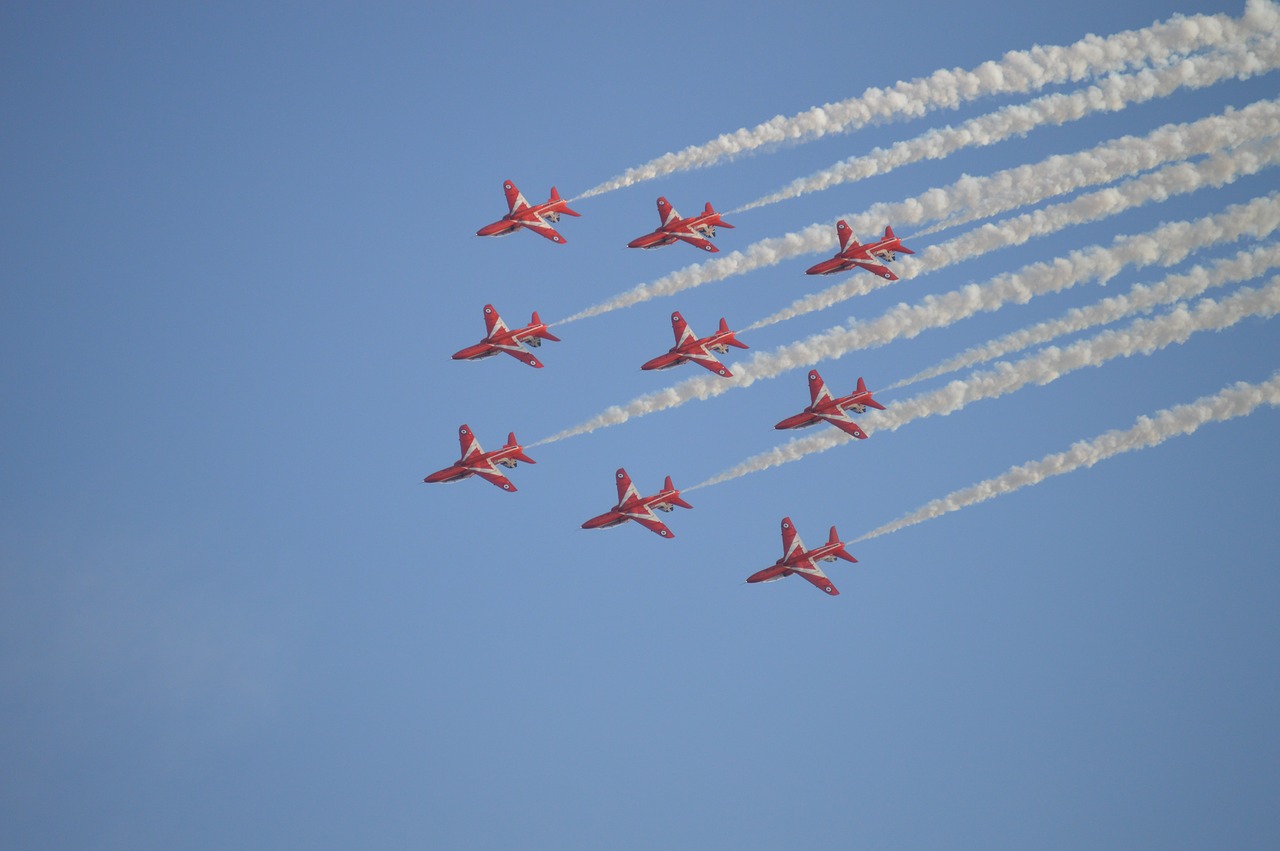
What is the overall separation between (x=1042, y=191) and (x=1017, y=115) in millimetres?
2769

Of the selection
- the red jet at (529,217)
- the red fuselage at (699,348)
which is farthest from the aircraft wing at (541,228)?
the red fuselage at (699,348)

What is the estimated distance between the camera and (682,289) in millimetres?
73188

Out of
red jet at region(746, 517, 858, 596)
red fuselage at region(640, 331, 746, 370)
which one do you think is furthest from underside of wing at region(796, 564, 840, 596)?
red fuselage at region(640, 331, 746, 370)

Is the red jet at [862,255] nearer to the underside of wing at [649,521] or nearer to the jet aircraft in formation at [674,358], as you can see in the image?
the jet aircraft in formation at [674,358]

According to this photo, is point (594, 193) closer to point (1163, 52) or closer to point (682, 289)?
point (682, 289)

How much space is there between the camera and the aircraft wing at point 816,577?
73000 mm

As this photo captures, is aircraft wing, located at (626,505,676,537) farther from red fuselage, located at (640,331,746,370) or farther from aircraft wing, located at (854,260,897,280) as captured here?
aircraft wing, located at (854,260,897,280)

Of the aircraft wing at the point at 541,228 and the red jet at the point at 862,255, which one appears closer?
the red jet at the point at 862,255

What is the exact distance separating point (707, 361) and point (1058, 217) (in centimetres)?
1317

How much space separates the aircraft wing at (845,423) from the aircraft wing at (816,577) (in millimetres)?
4903

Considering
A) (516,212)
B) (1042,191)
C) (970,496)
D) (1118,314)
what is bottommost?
(970,496)

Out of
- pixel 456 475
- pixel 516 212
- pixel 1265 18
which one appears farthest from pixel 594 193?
pixel 1265 18

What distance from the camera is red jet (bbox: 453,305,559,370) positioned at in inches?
2940

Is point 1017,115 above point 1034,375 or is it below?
above
